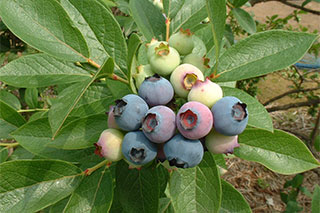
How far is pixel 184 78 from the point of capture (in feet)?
2.56

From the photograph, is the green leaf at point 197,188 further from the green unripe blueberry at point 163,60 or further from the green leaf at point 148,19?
the green leaf at point 148,19

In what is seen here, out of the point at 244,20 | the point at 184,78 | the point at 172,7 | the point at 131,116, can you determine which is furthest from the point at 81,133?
the point at 244,20

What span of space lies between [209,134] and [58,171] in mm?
482

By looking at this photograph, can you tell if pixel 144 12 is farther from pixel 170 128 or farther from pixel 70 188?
pixel 70 188

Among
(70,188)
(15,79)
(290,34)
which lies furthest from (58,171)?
(290,34)

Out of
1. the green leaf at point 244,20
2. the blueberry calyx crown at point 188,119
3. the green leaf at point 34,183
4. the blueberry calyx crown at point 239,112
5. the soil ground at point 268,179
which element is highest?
the green leaf at point 244,20

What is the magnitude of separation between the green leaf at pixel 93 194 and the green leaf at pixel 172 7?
0.62 metres

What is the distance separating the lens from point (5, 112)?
129cm

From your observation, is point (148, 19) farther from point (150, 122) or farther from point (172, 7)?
point (150, 122)

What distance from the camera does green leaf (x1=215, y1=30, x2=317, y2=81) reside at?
811 mm

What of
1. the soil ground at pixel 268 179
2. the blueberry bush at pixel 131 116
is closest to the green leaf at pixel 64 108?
the blueberry bush at pixel 131 116

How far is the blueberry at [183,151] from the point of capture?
2.25 ft

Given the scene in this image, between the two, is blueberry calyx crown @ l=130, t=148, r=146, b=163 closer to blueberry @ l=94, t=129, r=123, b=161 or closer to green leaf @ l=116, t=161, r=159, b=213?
blueberry @ l=94, t=129, r=123, b=161

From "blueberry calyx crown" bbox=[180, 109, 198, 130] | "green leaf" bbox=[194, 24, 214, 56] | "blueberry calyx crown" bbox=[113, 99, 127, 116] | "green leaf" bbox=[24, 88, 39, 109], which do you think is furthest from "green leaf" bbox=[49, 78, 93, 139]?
"green leaf" bbox=[24, 88, 39, 109]
